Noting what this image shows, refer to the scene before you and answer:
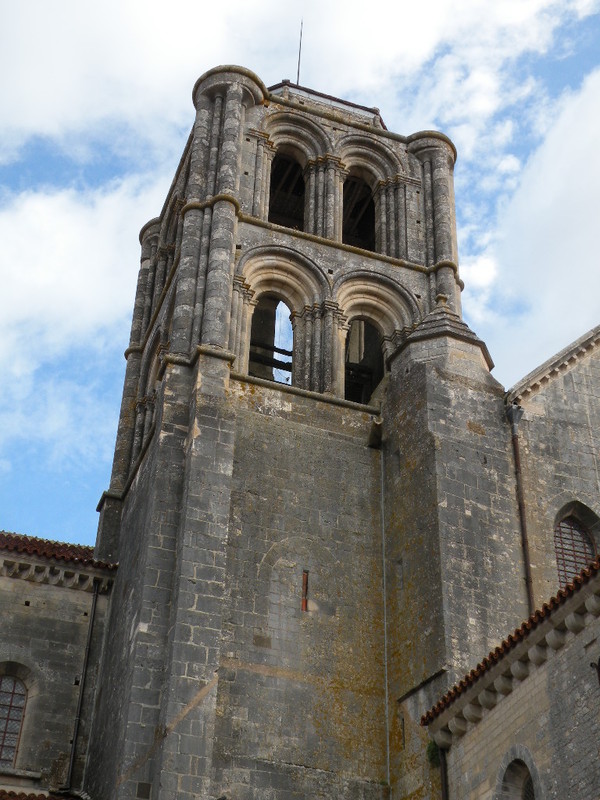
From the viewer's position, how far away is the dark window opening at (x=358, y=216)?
2958cm

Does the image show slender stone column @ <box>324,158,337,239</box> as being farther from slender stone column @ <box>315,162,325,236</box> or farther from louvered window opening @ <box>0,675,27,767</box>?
louvered window opening @ <box>0,675,27,767</box>

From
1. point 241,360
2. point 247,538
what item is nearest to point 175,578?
point 247,538

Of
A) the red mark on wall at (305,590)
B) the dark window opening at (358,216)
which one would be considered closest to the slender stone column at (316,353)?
the red mark on wall at (305,590)

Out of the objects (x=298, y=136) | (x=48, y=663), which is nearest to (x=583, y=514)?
(x=48, y=663)

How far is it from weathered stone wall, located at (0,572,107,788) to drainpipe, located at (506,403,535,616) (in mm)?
7882

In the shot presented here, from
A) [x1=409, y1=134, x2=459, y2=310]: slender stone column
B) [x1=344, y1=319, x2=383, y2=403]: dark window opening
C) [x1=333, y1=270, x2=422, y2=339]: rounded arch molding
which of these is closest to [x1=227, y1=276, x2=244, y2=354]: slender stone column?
[x1=333, y1=270, x2=422, y2=339]: rounded arch molding

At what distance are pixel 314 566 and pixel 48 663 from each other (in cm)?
520

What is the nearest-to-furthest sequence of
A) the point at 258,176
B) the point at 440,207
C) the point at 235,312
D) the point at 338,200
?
the point at 235,312 < the point at 258,176 < the point at 338,200 < the point at 440,207

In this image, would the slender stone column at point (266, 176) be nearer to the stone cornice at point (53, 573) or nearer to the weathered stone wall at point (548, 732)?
the stone cornice at point (53, 573)

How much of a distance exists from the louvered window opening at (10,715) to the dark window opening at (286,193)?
13747mm

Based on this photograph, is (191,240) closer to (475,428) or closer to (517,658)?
(475,428)

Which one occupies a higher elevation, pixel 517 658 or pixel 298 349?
pixel 298 349

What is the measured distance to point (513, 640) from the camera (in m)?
15.0

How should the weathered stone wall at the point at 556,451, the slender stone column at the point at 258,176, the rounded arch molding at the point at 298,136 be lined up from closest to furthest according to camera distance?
the weathered stone wall at the point at 556,451, the slender stone column at the point at 258,176, the rounded arch molding at the point at 298,136
